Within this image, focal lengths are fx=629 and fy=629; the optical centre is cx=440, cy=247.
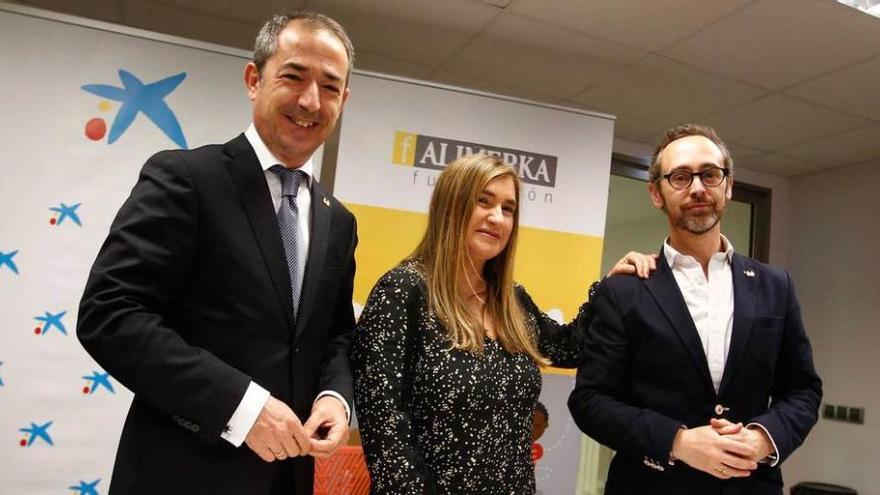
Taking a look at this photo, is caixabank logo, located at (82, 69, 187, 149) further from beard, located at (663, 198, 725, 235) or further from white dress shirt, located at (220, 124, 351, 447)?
beard, located at (663, 198, 725, 235)

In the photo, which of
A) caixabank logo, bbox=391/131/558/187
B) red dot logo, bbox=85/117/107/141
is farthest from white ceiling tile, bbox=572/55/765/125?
red dot logo, bbox=85/117/107/141

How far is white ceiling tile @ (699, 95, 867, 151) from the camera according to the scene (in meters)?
3.73

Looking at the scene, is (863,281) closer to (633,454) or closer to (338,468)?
(633,454)

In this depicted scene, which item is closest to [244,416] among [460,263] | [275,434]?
[275,434]

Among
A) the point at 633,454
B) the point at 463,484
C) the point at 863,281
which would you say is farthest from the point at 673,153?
the point at 863,281

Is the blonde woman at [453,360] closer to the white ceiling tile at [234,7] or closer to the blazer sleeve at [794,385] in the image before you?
the blazer sleeve at [794,385]

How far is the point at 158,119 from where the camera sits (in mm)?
2779

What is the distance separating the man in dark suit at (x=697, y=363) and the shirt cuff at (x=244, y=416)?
36.8 inches

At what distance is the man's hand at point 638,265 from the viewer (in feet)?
5.88

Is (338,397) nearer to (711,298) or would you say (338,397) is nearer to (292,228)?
(292,228)

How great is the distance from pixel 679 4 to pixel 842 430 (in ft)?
11.4

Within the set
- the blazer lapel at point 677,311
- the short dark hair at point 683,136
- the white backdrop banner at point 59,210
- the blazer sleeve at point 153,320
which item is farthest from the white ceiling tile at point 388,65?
the blazer sleeve at point 153,320

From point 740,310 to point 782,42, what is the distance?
192 centimetres

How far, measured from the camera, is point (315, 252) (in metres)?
1.33
